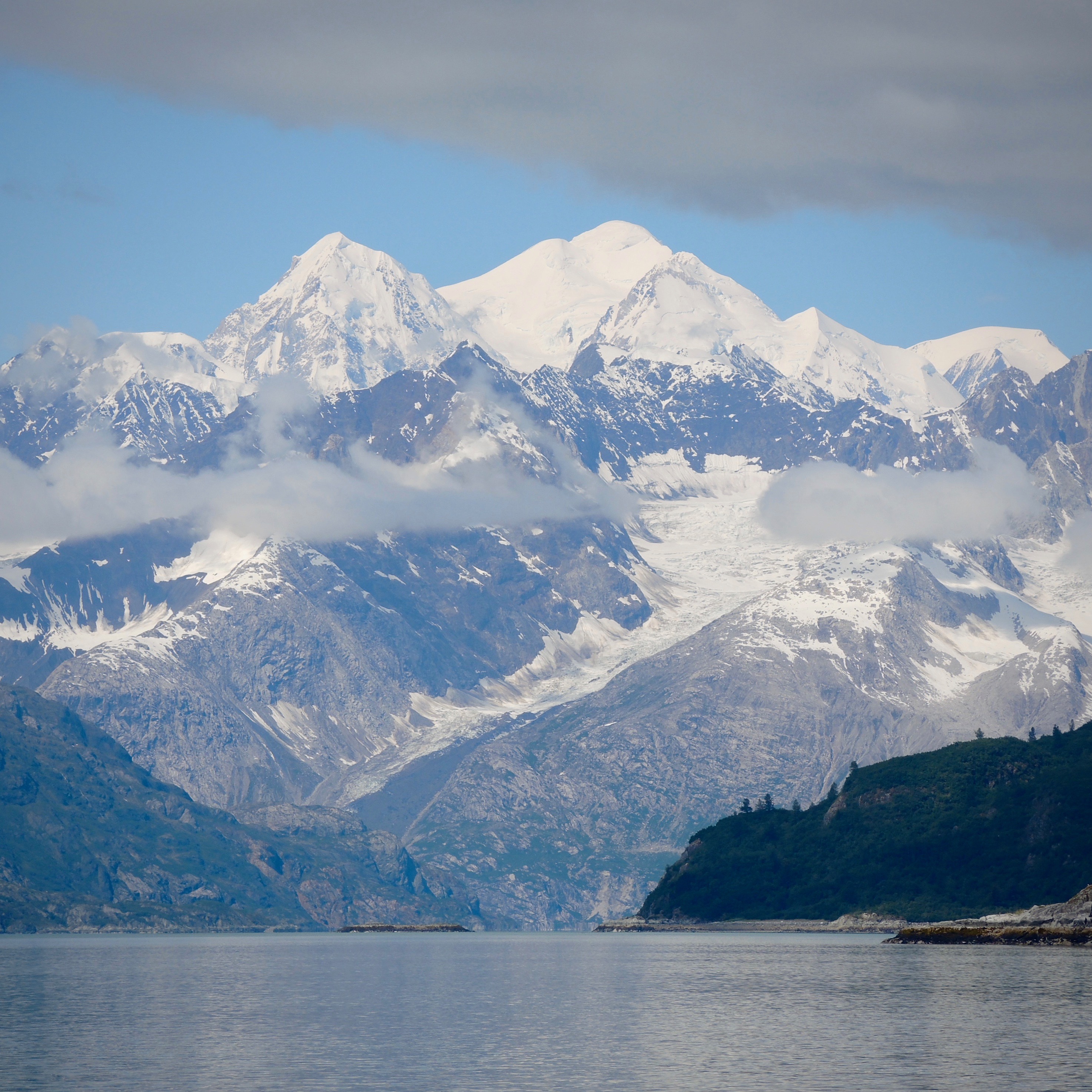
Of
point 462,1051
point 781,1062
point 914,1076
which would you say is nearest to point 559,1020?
point 462,1051

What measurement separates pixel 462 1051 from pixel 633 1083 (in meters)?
27.0

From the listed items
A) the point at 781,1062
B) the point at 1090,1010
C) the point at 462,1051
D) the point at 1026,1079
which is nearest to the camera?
the point at 1026,1079

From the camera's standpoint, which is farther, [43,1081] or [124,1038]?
[124,1038]

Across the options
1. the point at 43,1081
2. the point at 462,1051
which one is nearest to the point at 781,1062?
the point at 462,1051

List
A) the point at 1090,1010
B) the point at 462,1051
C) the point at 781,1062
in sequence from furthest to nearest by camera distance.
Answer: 1. the point at 1090,1010
2. the point at 462,1051
3. the point at 781,1062

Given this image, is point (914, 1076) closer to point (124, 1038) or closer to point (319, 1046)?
point (319, 1046)

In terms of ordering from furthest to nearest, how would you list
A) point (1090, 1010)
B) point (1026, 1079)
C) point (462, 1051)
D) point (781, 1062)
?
1. point (1090, 1010)
2. point (462, 1051)
3. point (781, 1062)
4. point (1026, 1079)

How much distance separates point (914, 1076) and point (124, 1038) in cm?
8072

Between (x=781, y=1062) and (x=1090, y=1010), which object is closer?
(x=781, y=1062)

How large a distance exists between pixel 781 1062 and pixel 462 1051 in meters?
31.4

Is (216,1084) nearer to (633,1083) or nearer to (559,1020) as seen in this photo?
(633,1083)

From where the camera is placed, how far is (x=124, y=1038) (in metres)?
176

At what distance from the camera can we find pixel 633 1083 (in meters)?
144

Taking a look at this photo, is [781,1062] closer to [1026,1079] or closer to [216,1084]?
[1026,1079]
